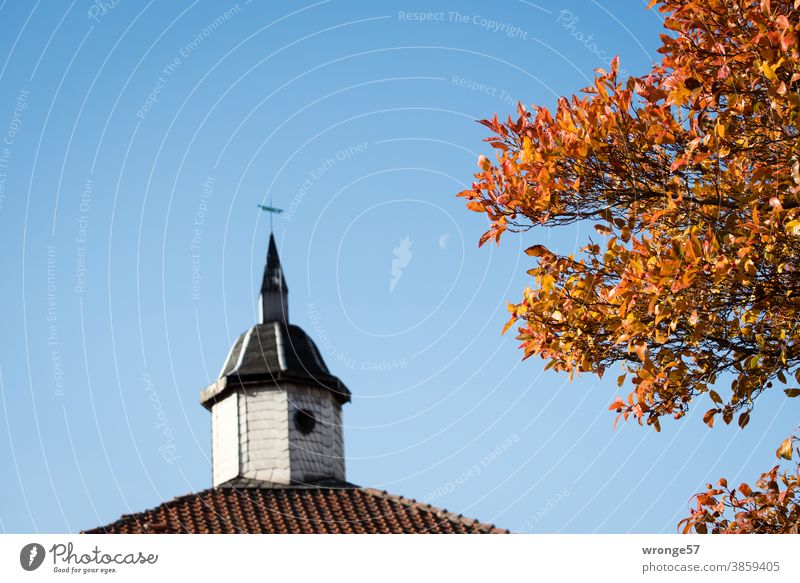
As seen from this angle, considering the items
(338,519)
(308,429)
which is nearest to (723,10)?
(338,519)

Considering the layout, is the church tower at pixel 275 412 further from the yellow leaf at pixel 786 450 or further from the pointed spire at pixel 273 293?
the yellow leaf at pixel 786 450

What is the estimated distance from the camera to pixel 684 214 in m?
7.20

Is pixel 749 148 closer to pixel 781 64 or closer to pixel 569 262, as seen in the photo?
pixel 781 64

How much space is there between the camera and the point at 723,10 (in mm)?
6598

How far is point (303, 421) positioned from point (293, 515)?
5325 mm

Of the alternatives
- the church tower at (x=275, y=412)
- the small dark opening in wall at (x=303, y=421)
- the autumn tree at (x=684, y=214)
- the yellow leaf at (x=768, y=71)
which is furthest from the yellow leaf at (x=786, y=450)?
the small dark opening in wall at (x=303, y=421)

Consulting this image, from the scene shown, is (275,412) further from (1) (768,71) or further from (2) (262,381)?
(1) (768,71)

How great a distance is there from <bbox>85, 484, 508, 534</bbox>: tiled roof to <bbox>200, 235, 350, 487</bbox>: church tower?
172 centimetres

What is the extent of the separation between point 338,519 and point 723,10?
22638 millimetres

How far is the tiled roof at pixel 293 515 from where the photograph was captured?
2616 centimetres

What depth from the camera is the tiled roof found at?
85.8 feet
